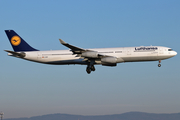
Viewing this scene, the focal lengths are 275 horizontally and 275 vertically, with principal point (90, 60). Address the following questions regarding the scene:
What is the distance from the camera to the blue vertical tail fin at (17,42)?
2294 inches

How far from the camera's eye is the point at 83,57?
5191cm

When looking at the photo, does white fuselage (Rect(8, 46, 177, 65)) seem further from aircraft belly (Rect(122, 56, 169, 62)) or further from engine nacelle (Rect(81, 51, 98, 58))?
engine nacelle (Rect(81, 51, 98, 58))

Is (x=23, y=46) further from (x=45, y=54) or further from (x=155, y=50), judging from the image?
(x=155, y=50)

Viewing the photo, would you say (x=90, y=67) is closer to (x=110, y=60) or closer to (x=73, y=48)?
(x=110, y=60)

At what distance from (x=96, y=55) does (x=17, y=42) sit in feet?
63.6

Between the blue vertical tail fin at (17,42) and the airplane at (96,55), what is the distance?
244 cm

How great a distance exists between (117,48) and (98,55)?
14.0 feet

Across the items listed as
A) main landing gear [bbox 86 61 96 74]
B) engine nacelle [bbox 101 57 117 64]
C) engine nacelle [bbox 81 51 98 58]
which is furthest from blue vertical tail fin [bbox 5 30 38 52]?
engine nacelle [bbox 101 57 117 64]

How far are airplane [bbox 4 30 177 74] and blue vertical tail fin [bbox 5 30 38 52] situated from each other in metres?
2.44

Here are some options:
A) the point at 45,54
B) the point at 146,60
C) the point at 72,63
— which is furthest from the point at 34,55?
the point at 146,60

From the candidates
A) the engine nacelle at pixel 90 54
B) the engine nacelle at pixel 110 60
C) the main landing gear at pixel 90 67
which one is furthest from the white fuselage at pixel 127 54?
the engine nacelle at pixel 90 54

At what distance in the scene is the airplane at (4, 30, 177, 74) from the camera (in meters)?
50.2

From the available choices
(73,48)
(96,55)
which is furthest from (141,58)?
(73,48)

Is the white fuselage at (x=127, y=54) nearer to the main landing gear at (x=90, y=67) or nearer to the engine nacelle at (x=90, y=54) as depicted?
the main landing gear at (x=90, y=67)
